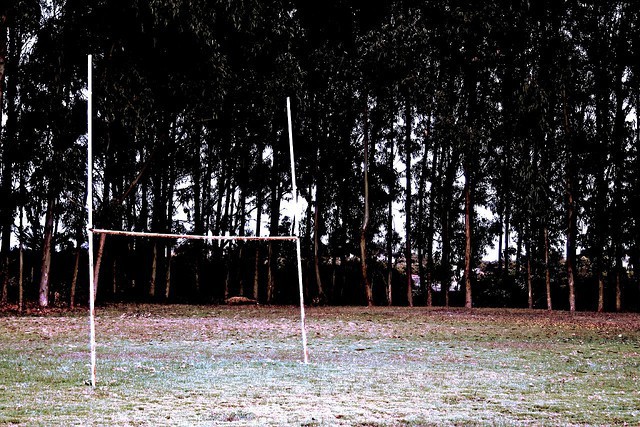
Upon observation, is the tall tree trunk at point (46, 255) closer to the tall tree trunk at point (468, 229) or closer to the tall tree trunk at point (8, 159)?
the tall tree trunk at point (8, 159)

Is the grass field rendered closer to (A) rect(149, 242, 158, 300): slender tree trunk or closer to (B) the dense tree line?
(B) the dense tree line

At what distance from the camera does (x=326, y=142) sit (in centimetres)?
3769

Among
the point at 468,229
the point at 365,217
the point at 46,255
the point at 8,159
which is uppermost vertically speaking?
the point at 8,159

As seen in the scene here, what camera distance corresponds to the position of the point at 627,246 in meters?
34.9

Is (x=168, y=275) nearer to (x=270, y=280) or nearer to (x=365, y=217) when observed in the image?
(x=270, y=280)

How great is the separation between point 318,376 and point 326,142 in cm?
2768

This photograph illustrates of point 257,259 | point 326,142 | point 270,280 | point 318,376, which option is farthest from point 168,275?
point 318,376

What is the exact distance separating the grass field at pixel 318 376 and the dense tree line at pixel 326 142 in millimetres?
9746

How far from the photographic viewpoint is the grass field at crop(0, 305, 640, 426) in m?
7.60

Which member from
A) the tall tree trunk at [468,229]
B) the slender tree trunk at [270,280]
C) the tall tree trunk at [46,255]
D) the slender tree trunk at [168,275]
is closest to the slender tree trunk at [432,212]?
the tall tree trunk at [468,229]

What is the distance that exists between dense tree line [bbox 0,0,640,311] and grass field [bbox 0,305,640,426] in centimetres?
975

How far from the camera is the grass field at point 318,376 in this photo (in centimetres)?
760

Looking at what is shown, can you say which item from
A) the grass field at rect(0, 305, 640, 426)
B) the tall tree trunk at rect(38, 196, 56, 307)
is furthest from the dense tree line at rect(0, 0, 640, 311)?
the grass field at rect(0, 305, 640, 426)

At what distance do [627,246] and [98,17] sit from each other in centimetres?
2371
